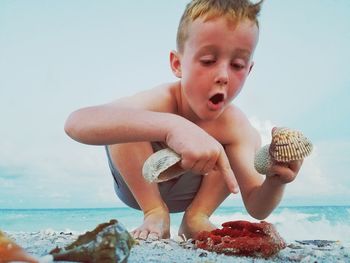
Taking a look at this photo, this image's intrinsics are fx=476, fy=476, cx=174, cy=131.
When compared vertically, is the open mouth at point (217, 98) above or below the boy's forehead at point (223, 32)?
below

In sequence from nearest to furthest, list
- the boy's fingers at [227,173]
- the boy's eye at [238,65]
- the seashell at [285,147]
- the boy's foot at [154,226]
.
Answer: the boy's fingers at [227,173] < the seashell at [285,147] < the boy's eye at [238,65] < the boy's foot at [154,226]

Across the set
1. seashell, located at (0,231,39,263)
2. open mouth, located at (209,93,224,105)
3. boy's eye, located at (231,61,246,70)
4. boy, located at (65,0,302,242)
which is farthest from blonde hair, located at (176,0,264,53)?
seashell, located at (0,231,39,263)

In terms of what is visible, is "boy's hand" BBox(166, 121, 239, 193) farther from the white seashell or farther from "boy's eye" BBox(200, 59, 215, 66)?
"boy's eye" BBox(200, 59, 215, 66)

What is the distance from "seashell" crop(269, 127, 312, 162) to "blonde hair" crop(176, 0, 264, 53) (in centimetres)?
78

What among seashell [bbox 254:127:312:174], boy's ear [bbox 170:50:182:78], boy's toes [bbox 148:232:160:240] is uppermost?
boy's ear [bbox 170:50:182:78]

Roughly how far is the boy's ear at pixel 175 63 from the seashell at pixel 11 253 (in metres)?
1.99

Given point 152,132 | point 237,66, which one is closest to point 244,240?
point 152,132

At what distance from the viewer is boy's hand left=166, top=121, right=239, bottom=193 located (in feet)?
7.07

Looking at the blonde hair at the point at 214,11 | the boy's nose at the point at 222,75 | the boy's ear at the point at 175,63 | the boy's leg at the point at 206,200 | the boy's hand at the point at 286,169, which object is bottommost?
the boy's leg at the point at 206,200

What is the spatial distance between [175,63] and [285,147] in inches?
44.9

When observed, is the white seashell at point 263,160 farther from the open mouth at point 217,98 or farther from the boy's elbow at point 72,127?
the boy's elbow at point 72,127

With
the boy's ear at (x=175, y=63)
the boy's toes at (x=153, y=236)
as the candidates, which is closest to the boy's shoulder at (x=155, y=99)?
the boy's ear at (x=175, y=63)

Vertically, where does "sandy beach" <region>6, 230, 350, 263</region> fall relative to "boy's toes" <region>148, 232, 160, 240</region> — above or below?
below

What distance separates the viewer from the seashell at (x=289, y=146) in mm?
2605
